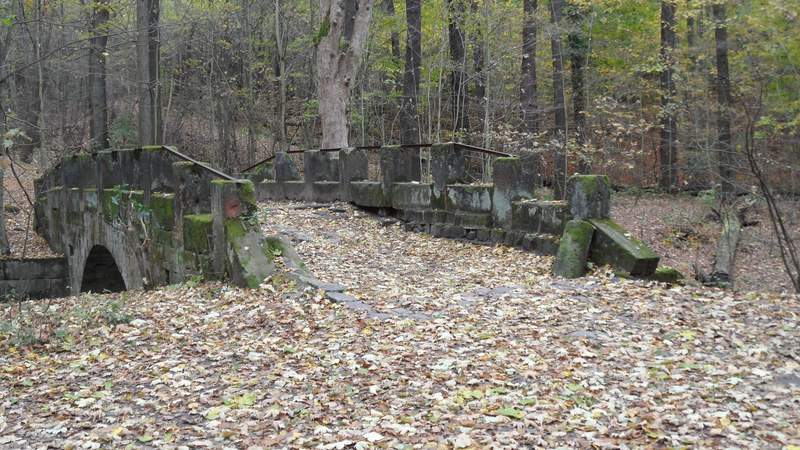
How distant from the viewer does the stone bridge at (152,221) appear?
8.95m

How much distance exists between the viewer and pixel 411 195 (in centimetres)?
1269

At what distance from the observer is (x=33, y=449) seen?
15.5 ft

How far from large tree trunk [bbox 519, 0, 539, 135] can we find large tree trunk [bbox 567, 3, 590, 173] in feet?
3.41

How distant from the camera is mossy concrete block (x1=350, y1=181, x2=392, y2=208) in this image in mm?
13297

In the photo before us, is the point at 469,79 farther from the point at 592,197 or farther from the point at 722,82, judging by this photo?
the point at 592,197

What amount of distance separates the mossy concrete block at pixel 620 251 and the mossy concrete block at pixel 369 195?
16.3 ft

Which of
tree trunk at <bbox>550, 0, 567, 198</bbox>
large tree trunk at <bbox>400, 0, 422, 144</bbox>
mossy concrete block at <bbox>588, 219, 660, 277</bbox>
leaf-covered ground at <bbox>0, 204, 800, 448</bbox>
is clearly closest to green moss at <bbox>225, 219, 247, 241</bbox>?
leaf-covered ground at <bbox>0, 204, 800, 448</bbox>

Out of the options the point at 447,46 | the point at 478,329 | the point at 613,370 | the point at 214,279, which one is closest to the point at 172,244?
the point at 214,279

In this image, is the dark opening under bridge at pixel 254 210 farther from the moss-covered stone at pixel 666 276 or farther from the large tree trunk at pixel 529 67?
the large tree trunk at pixel 529 67

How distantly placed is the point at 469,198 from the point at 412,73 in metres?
10.4

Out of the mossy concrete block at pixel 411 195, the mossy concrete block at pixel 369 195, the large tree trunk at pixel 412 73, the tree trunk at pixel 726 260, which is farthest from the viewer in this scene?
the large tree trunk at pixel 412 73

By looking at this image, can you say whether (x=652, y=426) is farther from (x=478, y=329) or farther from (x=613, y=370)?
(x=478, y=329)

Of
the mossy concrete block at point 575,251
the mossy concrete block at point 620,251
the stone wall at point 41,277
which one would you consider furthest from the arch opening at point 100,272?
the mossy concrete block at point 620,251

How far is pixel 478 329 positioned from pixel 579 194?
315 centimetres
